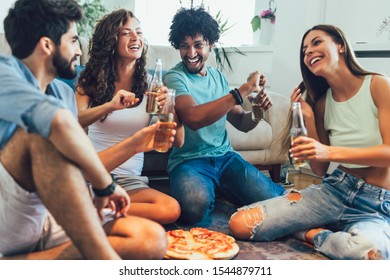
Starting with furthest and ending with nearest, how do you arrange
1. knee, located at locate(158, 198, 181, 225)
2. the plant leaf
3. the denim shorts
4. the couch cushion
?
1. the plant leaf
2. the couch cushion
3. knee, located at locate(158, 198, 181, 225)
4. the denim shorts

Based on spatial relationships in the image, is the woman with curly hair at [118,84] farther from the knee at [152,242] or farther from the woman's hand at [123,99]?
the knee at [152,242]

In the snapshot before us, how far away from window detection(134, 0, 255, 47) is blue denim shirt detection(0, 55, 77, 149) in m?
2.15

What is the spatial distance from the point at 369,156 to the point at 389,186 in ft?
0.54

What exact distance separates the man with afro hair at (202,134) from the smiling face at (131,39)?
0.33 meters

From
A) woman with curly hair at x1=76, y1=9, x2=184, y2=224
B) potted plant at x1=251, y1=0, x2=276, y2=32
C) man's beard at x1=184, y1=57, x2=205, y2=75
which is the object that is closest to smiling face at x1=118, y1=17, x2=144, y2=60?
woman with curly hair at x1=76, y1=9, x2=184, y2=224

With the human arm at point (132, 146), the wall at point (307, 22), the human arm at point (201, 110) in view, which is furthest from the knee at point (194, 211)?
the wall at point (307, 22)

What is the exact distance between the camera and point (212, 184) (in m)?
1.57

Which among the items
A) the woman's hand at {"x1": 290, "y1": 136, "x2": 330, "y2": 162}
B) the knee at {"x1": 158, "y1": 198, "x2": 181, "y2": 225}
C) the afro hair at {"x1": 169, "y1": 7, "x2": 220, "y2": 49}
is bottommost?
the knee at {"x1": 158, "y1": 198, "x2": 181, "y2": 225}

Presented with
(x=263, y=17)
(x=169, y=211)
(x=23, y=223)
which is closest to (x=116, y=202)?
(x=23, y=223)

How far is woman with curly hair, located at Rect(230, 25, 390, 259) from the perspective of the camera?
116 cm

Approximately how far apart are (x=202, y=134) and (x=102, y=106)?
58cm

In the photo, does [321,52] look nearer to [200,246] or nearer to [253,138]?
[200,246]

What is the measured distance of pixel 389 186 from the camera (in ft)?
4.03

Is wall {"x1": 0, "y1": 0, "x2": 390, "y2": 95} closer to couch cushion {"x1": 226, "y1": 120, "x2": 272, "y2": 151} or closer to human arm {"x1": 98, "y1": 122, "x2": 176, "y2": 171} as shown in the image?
couch cushion {"x1": 226, "y1": 120, "x2": 272, "y2": 151}
